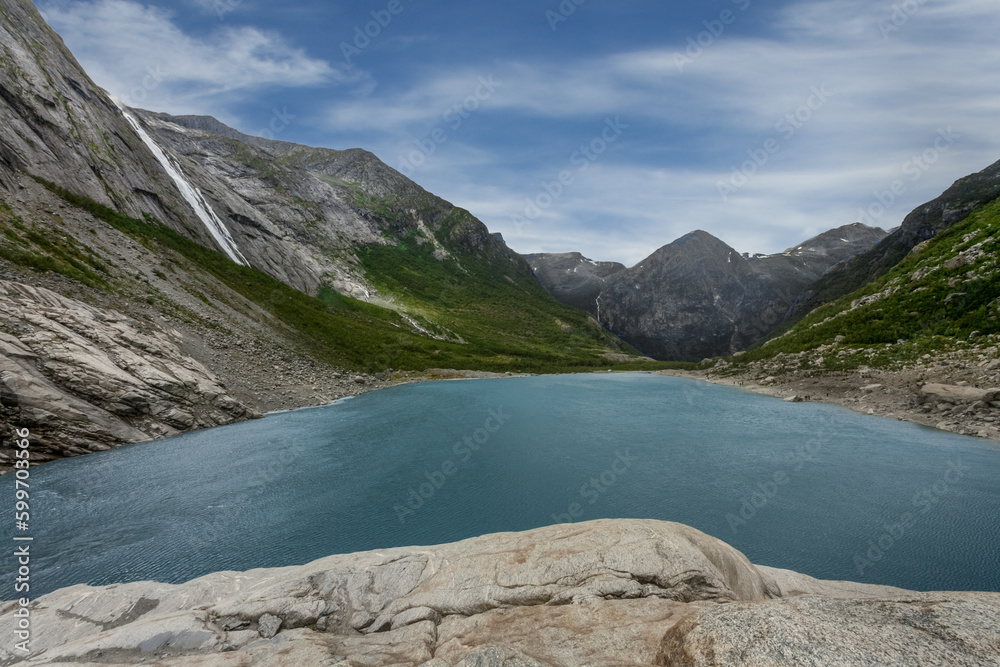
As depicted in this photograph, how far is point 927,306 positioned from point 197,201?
146 metres

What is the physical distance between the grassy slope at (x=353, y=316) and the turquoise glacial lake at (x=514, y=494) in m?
30.5

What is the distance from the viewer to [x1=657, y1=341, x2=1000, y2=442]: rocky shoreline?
1300 inches

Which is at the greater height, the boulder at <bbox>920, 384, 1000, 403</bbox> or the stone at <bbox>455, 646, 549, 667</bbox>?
the boulder at <bbox>920, 384, 1000, 403</bbox>

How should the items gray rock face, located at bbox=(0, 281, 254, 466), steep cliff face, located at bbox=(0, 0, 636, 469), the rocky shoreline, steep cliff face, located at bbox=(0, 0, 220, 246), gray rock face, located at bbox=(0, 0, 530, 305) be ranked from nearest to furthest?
gray rock face, located at bbox=(0, 281, 254, 466) < steep cliff face, located at bbox=(0, 0, 636, 469) < the rocky shoreline < steep cliff face, located at bbox=(0, 0, 220, 246) < gray rock face, located at bbox=(0, 0, 530, 305)

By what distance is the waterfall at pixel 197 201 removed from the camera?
99.9 metres

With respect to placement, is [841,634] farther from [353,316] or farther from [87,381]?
[353,316]

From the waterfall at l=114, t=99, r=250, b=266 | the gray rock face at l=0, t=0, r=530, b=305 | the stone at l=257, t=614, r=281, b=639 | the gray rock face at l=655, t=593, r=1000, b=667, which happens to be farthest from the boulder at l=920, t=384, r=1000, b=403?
the waterfall at l=114, t=99, r=250, b=266

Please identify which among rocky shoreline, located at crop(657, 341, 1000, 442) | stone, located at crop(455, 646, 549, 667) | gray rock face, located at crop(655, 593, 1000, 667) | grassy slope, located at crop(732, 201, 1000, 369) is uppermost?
grassy slope, located at crop(732, 201, 1000, 369)

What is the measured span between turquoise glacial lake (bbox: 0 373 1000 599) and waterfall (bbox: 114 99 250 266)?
81601 mm

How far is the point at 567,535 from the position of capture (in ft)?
44.4

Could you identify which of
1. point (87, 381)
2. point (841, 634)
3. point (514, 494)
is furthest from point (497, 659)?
point (87, 381)

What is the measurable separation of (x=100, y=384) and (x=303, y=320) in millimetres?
53185

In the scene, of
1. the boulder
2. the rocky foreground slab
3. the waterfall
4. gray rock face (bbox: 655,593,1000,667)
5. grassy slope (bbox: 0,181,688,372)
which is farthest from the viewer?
the waterfall

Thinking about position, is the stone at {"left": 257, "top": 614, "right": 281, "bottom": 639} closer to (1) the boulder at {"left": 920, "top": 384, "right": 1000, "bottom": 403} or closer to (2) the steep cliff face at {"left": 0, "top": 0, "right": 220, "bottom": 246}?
(1) the boulder at {"left": 920, "top": 384, "right": 1000, "bottom": 403}
